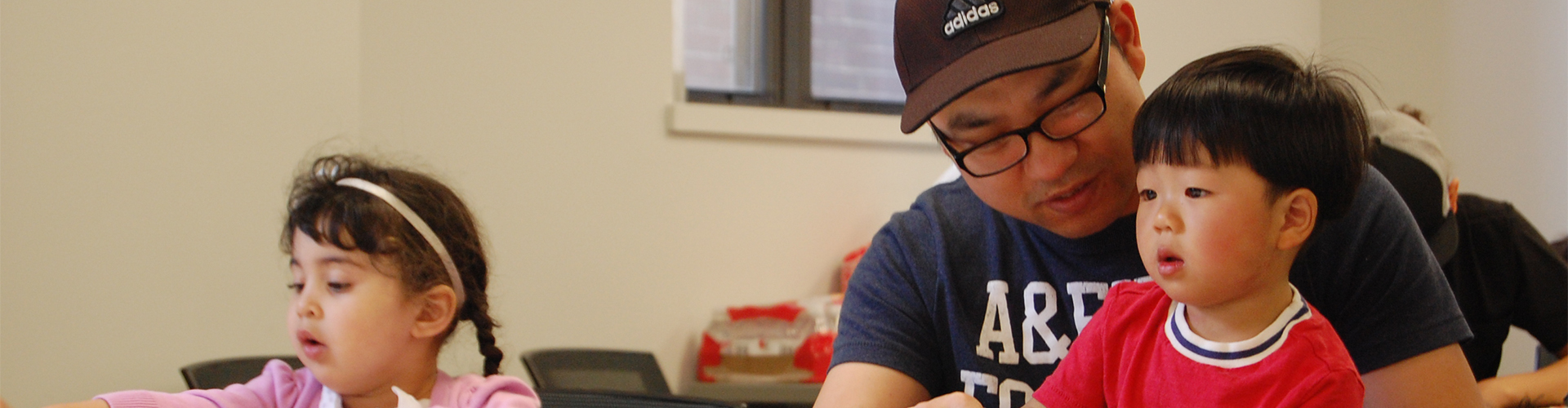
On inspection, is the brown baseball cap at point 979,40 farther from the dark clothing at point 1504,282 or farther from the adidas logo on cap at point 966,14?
the dark clothing at point 1504,282

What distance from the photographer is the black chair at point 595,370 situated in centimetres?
270

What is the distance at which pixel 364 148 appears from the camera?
2902 millimetres

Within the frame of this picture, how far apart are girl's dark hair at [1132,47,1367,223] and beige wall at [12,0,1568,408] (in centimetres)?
221

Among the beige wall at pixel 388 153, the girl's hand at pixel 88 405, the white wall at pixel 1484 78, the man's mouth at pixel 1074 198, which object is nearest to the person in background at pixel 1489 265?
the man's mouth at pixel 1074 198

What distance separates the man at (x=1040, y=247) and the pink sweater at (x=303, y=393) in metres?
0.37

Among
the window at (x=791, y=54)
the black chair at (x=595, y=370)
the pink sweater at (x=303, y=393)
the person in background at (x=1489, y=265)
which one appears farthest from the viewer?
the window at (x=791, y=54)

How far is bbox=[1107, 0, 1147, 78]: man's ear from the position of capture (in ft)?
4.22

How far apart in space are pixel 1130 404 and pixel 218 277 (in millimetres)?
2238

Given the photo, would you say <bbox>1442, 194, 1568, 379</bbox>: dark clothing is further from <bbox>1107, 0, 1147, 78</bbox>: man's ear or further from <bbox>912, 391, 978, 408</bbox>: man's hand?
<bbox>912, 391, 978, 408</bbox>: man's hand

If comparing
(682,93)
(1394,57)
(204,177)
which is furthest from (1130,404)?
(1394,57)

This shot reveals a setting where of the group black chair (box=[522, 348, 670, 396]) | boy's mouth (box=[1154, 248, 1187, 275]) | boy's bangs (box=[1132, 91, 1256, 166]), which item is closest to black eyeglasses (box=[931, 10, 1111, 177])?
boy's bangs (box=[1132, 91, 1256, 166])

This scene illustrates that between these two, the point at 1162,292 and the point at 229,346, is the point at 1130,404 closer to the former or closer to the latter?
the point at 1162,292

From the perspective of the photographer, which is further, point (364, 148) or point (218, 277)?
point (364, 148)

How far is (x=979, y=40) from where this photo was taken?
118cm
